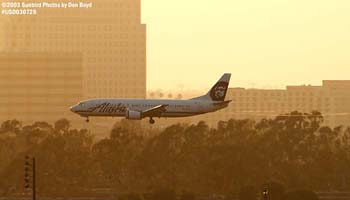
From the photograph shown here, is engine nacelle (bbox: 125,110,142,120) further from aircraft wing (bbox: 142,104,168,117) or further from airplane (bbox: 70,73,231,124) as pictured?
aircraft wing (bbox: 142,104,168,117)

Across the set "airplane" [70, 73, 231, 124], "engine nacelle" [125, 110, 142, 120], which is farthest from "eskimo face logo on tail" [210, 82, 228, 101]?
"engine nacelle" [125, 110, 142, 120]

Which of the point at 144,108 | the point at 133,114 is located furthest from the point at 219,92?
the point at 133,114

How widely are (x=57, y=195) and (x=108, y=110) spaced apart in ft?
45.4

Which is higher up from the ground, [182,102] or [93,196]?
[182,102]

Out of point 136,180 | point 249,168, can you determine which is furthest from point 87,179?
point 249,168

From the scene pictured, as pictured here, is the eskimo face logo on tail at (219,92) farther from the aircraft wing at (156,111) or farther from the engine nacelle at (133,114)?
the engine nacelle at (133,114)

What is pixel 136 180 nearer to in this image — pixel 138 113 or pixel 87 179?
pixel 87 179

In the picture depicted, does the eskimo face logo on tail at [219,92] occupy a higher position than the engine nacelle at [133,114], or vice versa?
the eskimo face logo on tail at [219,92]

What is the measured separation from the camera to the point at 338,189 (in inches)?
7589

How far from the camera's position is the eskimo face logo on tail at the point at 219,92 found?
7414 inches

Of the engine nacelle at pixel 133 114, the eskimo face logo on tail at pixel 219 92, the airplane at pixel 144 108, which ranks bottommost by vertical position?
the engine nacelle at pixel 133 114

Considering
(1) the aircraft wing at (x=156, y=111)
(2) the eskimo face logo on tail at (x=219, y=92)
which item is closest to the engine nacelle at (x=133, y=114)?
(1) the aircraft wing at (x=156, y=111)

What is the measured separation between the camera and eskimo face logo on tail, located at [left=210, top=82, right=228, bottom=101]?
188 m

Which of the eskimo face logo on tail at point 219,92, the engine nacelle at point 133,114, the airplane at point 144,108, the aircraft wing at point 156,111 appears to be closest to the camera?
the aircraft wing at point 156,111
